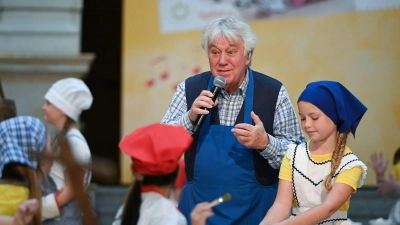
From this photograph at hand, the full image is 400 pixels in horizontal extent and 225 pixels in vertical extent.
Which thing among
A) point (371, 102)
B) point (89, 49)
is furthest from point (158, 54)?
point (89, 49)

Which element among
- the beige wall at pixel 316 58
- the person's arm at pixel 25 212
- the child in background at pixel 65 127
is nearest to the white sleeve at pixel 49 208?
the child in background at pixel 65 127

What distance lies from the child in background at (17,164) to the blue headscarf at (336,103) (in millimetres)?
1336

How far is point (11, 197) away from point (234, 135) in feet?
3.66

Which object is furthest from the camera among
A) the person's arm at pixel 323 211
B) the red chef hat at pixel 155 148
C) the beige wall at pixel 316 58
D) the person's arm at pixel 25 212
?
the beige wall at pixel 316 58

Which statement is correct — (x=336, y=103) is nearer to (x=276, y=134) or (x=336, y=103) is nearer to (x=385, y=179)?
(x=276, y=134)

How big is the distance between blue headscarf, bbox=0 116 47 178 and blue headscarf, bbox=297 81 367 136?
1.35 metres

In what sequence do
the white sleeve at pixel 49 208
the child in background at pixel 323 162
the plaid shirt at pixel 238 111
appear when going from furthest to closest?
the white sleeve at pixel 49 208
the plaid shirt at pixel 238 111
the child in background at pixel 323 162

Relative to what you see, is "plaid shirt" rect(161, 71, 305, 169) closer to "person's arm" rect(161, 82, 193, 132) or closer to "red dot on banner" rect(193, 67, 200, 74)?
"person's arm" rect(161, 82, 193, 132)

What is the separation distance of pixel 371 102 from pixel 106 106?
383 cm

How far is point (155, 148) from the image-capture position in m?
3.58

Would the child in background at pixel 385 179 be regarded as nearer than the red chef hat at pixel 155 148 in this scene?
No

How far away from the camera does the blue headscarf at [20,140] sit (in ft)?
14.3

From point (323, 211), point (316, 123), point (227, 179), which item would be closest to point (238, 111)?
point (227, 179)

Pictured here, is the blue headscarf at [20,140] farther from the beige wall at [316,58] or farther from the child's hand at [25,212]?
the beige wall at [316,58]
